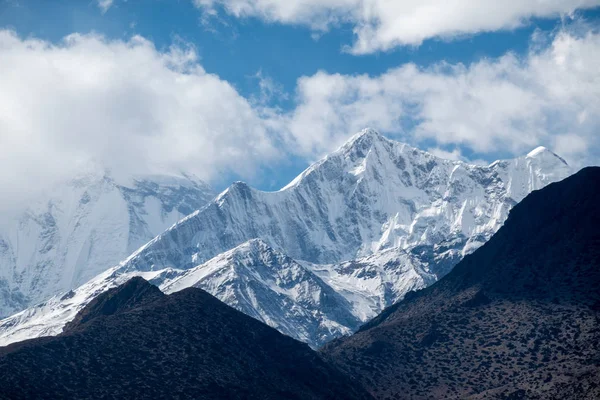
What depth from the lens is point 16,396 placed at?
19850 cm
